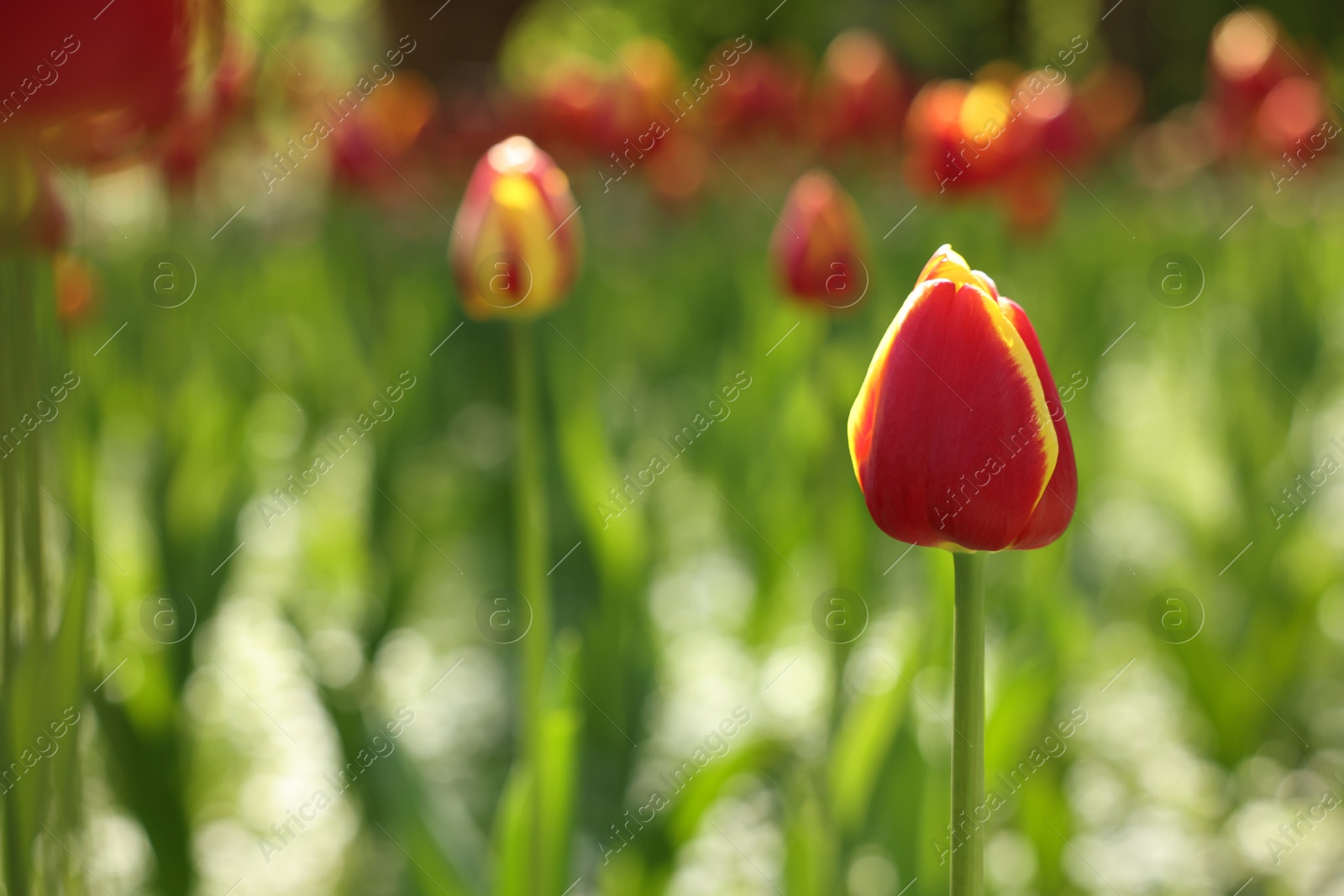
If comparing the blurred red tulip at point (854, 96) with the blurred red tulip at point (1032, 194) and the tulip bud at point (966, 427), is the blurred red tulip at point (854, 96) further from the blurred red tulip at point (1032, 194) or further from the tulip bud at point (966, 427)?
the tulip bud at point (966, 427)

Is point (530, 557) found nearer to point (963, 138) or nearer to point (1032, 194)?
point (963, 138)

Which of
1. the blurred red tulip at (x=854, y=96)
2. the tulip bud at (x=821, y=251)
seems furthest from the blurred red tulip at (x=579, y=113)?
the tulip bud at (x=821, y=251)

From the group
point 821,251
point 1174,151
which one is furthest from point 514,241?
point 1174,151

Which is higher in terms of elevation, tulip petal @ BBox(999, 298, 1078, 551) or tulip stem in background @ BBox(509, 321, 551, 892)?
tulip petal @ BBox(999, 298, 1078, 551)

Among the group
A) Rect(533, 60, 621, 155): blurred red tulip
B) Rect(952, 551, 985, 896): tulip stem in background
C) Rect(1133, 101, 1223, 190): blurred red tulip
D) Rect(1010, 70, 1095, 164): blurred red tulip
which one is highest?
Rect(952, 551, 985, 896): tulip stem in background

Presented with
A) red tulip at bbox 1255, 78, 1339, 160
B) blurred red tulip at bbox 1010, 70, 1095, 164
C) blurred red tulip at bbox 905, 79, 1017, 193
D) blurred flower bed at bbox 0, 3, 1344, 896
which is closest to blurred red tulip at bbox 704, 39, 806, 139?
blurred flower bed at bbox 0, 3, 1344, 896

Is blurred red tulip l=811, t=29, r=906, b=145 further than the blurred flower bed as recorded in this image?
Yes

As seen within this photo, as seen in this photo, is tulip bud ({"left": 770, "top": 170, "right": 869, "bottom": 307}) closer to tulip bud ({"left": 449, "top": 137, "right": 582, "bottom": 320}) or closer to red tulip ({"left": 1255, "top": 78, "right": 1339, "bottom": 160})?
tulip bud ({"left": 449, "top": 137, "right": 582, "bottom": 320})
